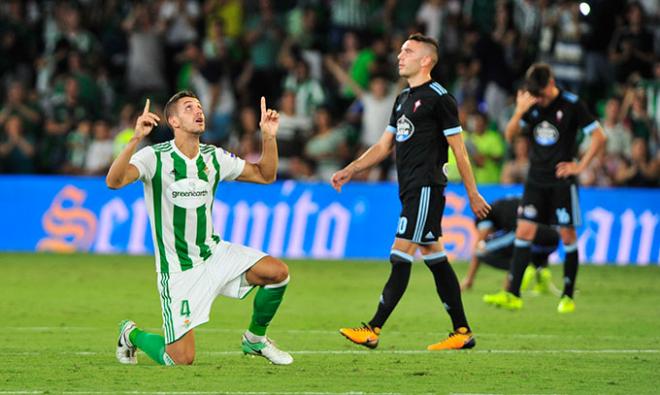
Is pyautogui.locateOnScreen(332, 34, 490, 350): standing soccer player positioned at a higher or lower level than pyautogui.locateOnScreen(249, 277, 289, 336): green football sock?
higher

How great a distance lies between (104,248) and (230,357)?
9976 millimetres

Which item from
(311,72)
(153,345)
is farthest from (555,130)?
(311,72)

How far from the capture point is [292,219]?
1853cm

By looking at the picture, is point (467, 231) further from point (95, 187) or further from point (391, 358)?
point (391, 358)

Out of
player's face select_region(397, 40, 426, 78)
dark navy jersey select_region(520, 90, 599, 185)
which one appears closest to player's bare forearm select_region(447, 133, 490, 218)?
player's face select_region(397, 40, 426, 78)

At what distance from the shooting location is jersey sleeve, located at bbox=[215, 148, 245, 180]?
8.91 m

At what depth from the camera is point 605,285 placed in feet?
50.5

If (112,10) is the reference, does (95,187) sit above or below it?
below

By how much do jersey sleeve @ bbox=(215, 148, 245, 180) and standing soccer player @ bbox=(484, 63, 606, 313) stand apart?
399cm

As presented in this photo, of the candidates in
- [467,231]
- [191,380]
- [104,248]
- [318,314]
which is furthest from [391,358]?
[104,248]

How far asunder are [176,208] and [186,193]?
0.39 feet

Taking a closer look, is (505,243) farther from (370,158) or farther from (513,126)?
(370,158)

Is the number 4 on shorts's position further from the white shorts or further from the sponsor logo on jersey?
the sponsor logo on jersey

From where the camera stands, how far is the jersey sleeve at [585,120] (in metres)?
12.3
